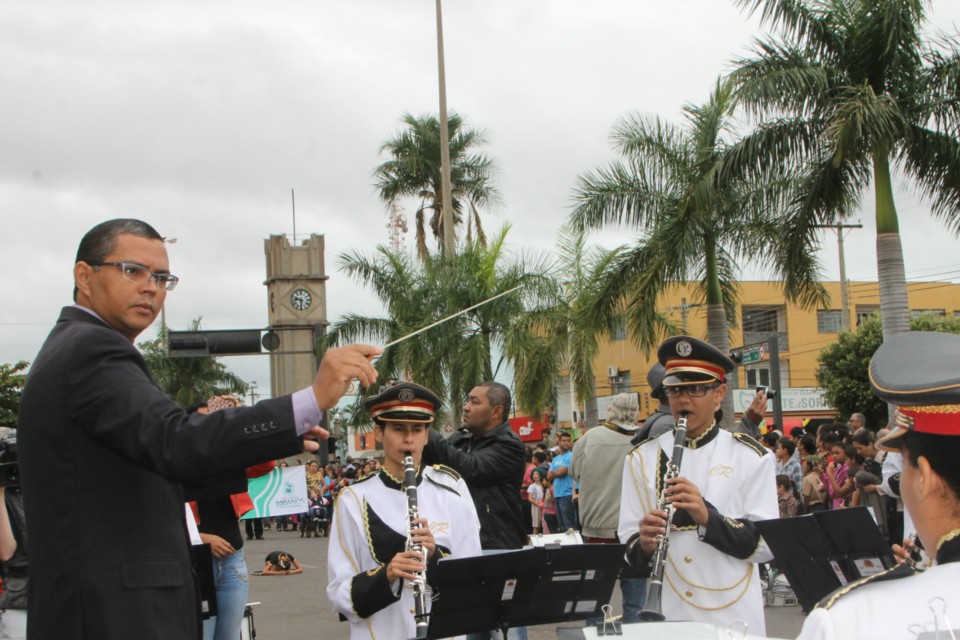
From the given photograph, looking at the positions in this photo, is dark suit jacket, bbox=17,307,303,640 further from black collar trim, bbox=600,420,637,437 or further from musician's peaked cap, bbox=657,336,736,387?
black collar trim, bbox=600,420,637,437

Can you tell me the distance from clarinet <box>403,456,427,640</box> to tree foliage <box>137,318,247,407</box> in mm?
53217

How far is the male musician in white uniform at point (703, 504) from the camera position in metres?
4.60

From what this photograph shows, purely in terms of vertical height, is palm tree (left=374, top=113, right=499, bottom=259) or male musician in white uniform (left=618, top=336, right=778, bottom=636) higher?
palm tree (left=374, top=113, right=499, bottom=259)

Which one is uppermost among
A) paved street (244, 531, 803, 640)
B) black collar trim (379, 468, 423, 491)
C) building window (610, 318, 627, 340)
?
building window (610, 318, 627, 340)

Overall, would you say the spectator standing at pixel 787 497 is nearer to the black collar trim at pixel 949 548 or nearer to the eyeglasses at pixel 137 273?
the eyeglasses at pixel 137 273

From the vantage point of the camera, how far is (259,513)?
1216 cm

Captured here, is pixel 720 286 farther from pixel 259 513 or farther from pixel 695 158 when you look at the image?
pixel 259 513

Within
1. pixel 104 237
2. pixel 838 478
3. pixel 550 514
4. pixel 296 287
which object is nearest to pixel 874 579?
pixel 104 237

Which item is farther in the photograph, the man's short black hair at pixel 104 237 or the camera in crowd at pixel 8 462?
the camera in crowd at pixel 8 462

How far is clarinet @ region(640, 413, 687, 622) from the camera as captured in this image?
4.43 metres

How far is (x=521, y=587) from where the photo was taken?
15.2 ft

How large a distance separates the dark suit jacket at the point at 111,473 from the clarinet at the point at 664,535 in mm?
2075

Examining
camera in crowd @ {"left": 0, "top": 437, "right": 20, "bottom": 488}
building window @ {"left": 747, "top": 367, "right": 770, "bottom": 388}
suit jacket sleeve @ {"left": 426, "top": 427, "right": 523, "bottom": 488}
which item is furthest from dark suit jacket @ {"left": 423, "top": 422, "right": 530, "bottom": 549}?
building window @ {"left": 747, "top": 367, "right": 770, "bottom": 388}

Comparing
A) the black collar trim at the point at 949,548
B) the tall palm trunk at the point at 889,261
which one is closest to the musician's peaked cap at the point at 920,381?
the black collar trim at the point at 949,548
